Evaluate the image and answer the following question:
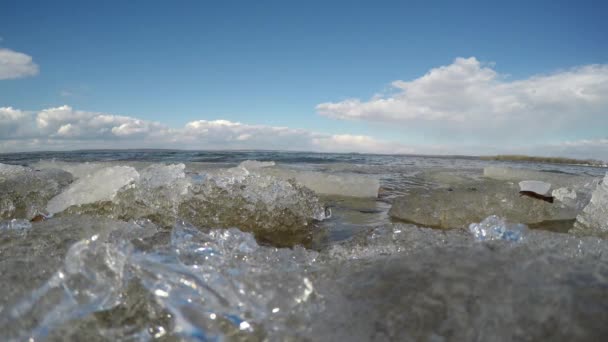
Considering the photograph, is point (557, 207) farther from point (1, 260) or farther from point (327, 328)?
point (1, 260)

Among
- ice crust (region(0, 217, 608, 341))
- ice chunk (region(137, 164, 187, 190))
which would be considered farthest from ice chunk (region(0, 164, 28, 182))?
ice crust (region(0, 217, 608, 341))

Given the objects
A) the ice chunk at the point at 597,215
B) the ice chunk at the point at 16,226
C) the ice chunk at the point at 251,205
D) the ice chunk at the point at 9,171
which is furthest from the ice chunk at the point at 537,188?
the ice chunk at the point at 9,171

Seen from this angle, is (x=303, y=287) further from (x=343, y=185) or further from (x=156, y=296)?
(x=343, y=185)

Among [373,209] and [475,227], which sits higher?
[475,227]

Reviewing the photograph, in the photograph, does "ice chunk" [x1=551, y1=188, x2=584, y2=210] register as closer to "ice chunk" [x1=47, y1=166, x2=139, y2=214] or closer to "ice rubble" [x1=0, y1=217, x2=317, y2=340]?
"ice rubble" [x1=0, y1=217, x2=317, y2=340]

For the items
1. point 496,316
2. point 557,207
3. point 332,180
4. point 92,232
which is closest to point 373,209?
point 332,180
